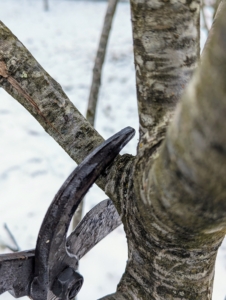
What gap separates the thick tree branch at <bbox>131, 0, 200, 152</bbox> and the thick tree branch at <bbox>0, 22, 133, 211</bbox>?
146mm

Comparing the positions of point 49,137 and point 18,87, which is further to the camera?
point 49,137

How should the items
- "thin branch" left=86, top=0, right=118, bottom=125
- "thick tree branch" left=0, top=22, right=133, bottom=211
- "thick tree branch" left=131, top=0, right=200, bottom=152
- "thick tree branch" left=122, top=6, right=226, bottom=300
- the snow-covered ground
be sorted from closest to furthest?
"thick tree branch" left=122, top=6, right=226, bottom=300 → "thick tree branch" left=131, top=0, right=200, bottom=152 → "thick tree branch" left=0, top=22, right=133, bottom=211 → "thin branch" left=86, top=0, right=118, bottom=125 → the snow-covered ground

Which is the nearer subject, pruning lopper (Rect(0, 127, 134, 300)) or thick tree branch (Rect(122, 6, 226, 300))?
thick tree branch (Rect(122, 6, 226, 300))

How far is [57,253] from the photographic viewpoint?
0.56 metres

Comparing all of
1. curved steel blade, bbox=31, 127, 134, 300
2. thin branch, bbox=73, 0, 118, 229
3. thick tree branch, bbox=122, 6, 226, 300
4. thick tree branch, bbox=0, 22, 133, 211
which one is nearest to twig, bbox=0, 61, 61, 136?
thick tree branch, bbox=0, 22, 133, 211

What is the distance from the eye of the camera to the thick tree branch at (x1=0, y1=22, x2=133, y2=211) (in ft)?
1.98

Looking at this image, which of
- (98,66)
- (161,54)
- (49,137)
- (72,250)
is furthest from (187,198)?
(49,137)

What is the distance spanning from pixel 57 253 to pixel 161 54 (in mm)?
334

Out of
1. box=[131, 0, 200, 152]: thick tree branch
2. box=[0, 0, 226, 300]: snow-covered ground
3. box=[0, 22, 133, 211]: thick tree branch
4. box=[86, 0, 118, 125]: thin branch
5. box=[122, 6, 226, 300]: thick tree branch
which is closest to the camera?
box=[122, 6, 226, 300]: thick tree branch

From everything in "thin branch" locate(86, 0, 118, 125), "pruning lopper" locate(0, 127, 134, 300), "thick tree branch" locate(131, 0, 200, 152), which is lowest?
"pruning lopper" locate(0, 127, 134, 300)

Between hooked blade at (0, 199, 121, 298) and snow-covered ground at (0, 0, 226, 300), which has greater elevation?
snow-covered ground at (0, 0, 226, 300)

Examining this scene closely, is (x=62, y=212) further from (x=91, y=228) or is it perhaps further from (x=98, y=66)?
(x=98, y=66)

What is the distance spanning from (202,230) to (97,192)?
1.90 metres

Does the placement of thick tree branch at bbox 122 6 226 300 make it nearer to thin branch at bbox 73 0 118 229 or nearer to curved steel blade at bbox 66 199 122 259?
curved steel blade at bbox 66 199 122 259
